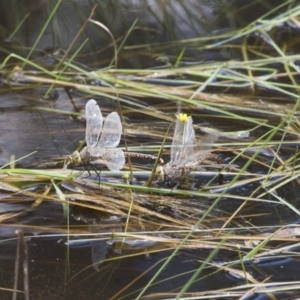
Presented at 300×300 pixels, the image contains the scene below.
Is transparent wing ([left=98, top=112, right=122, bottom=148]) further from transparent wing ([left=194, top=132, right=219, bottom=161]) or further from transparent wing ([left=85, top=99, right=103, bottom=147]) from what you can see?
transparent wing ([left=194, top=132, right=219, bottom=161])

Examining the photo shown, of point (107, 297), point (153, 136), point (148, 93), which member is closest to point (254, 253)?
point (107, 297)

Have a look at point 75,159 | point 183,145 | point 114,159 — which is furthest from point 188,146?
point 75,159

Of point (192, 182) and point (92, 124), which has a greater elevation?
point (92, 124)

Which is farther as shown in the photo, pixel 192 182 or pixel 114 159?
pixel 192 182

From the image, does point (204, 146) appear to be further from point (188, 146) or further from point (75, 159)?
point (75, 159)

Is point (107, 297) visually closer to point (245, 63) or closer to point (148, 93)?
point (148, 93)

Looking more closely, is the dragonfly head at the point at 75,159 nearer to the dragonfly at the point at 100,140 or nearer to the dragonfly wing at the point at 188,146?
the dragonfly at the point at 100,140
